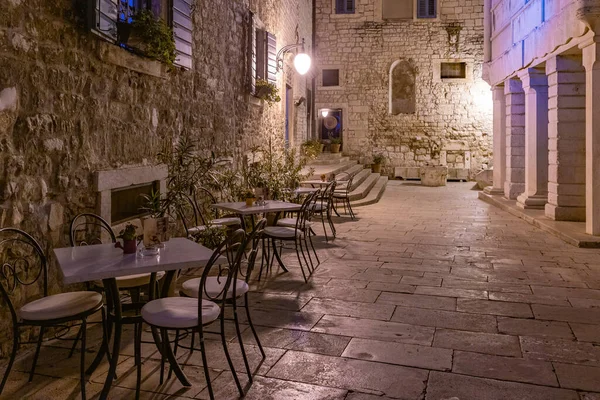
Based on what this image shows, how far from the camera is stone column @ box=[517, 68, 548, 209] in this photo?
29.2 ft

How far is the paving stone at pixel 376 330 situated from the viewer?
339 cm

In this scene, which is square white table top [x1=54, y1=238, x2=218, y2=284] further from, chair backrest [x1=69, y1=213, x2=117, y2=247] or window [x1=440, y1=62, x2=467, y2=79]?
window [x1=440, y1=62, x2=467, y2=79]

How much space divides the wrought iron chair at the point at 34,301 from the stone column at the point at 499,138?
32.7 feet

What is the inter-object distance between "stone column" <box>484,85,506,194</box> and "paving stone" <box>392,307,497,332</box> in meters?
8.16

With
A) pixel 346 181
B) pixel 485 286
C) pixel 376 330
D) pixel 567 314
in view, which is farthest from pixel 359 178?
pixel 376 330

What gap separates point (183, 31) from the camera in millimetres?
5559

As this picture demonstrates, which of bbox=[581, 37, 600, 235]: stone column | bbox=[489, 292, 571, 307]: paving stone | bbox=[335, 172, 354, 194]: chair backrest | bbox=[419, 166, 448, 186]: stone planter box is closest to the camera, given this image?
bbox=[489, 292, 571, 307]: paving stone

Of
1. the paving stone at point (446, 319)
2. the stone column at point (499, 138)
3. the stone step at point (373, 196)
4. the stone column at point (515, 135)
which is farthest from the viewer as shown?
the stone column at point (499, 138)

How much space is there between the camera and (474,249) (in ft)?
21.0

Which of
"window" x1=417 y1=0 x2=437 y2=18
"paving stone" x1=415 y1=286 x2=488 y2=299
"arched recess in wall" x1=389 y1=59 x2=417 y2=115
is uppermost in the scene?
"window" x1=417 y1=0 x2=437 y2=18

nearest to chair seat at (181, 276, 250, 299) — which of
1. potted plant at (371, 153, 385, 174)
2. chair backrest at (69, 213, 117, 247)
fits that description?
chair backrest at (69, 213, 117, 247)

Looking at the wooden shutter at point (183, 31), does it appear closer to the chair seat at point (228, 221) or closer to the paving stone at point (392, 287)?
the chair seat at point (228, 221)

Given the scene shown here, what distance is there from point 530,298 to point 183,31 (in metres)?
4.27

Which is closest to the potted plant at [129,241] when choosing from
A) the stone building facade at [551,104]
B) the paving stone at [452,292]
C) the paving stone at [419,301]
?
the paving stone at [419,301]
